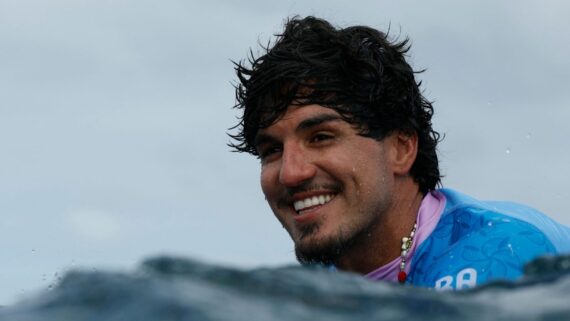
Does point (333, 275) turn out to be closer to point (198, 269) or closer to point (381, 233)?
point (198, 269)

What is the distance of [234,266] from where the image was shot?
11.3 feet

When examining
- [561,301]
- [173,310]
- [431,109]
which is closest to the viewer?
[173,310]

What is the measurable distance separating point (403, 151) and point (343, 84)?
65 centimetres

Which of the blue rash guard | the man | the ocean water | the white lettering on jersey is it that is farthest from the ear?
the ocean water

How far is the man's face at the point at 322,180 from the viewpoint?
18.5 ft

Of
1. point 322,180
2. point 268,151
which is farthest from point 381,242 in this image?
point 268,151

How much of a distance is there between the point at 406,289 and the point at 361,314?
1.24 feet

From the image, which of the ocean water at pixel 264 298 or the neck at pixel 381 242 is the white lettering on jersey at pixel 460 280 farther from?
the ocean water at pixel 264 298

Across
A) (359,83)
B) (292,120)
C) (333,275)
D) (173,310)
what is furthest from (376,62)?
(173,310)

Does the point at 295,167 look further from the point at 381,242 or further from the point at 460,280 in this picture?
the point at 460,280

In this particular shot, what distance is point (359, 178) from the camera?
5699 millimetres

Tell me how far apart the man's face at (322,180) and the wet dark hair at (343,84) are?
0.10m

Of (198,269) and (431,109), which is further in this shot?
(431,109)

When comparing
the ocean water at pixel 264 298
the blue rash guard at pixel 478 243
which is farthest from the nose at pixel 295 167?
the ocean water at pixel 264 298
